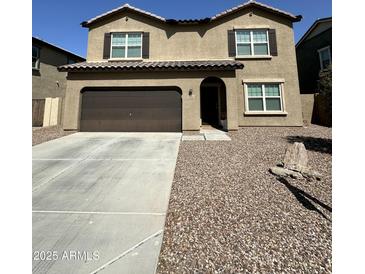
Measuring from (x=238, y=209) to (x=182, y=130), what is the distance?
753 centimetres

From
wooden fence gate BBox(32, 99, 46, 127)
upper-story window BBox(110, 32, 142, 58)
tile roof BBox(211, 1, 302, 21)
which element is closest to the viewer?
wooden fence gate BBox(32, 99, 46, 127)

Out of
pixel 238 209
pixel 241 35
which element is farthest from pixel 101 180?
pixel 241 35

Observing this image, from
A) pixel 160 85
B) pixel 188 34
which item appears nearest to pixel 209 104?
pixel 160 85

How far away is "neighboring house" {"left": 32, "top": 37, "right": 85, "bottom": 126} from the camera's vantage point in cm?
1701

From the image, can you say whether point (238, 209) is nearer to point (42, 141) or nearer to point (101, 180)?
point (101, 180)

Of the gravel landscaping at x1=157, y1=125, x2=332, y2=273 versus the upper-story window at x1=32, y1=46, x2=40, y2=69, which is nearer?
the gravel landscaping at x1=157, y1=125, x2=332, y2=273

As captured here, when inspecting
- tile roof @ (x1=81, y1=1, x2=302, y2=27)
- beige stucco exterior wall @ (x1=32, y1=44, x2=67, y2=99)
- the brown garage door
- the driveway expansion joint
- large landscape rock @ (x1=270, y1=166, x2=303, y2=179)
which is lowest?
the driveway expansion joint

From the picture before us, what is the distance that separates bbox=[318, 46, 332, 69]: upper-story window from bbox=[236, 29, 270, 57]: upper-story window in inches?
280

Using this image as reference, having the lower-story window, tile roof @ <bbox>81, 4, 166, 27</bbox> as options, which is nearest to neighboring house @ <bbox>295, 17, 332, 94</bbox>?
the lower-story window

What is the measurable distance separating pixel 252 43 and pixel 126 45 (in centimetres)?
866

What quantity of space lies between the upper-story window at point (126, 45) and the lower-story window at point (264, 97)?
787 centimetres

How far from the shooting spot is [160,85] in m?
10.9

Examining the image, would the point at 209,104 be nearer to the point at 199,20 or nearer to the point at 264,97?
the point at 264,97

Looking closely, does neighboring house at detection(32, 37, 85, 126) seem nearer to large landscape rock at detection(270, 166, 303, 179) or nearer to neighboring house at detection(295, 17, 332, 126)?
large landscape rock at detection(270, 166, 303, 179)
